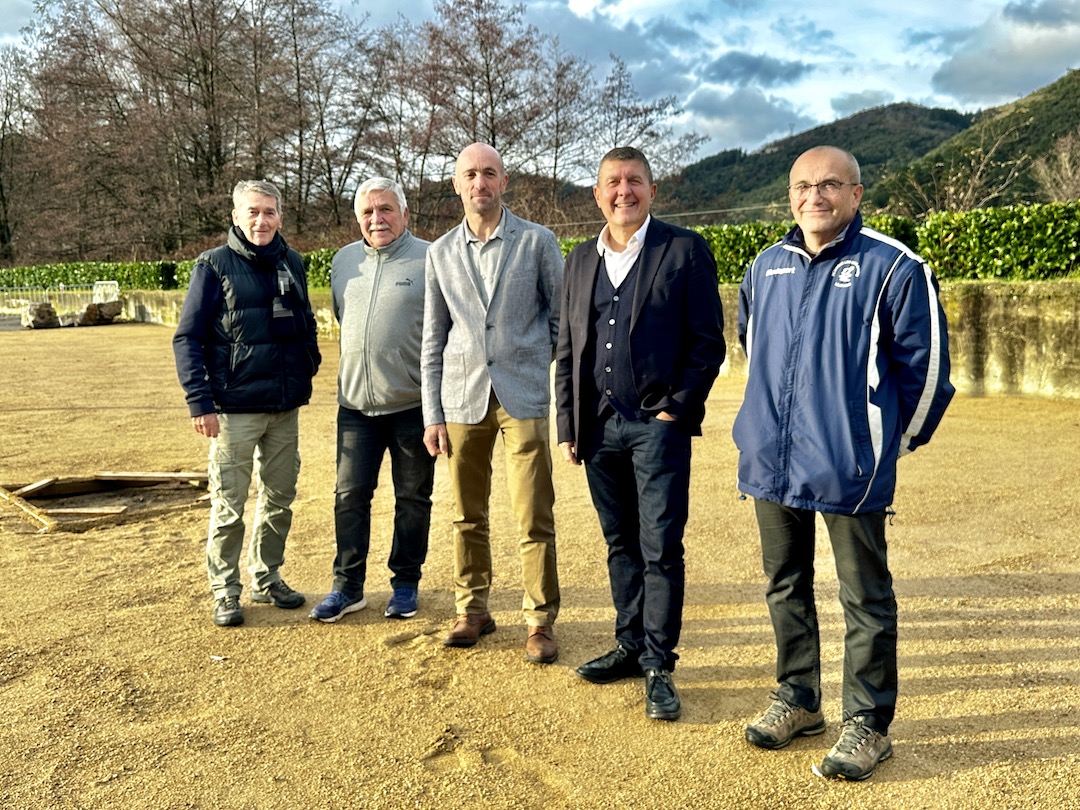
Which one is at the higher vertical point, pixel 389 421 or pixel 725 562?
pixel 389 421

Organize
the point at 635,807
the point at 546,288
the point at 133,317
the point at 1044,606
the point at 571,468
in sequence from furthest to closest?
the point at 133,317, the point at 571,468, the point at 1044,606, the point at 546,288, the point at 635,807

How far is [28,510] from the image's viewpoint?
6.43 meters

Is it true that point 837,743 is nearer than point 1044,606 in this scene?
Yes

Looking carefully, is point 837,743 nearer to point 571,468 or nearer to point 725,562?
point 725,562

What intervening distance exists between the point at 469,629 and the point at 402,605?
0.47 metres

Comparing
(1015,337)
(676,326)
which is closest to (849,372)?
(676,326)

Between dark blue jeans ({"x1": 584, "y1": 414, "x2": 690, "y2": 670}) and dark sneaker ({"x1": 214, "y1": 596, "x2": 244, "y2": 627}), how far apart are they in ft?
6.11

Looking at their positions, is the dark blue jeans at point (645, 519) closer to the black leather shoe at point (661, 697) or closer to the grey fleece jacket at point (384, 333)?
the black leather shoe at point (661, 697)

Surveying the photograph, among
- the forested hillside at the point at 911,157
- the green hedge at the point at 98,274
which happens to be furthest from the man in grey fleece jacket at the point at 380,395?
the green hedge at the point at 98,274

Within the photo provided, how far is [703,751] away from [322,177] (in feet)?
112

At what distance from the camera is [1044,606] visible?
4.42 metres

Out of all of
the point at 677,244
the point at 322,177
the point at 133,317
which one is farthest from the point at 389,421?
the point at 322,177

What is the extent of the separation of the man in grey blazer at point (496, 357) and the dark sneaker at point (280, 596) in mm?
953

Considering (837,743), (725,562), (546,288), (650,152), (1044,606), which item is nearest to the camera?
(837,743)
